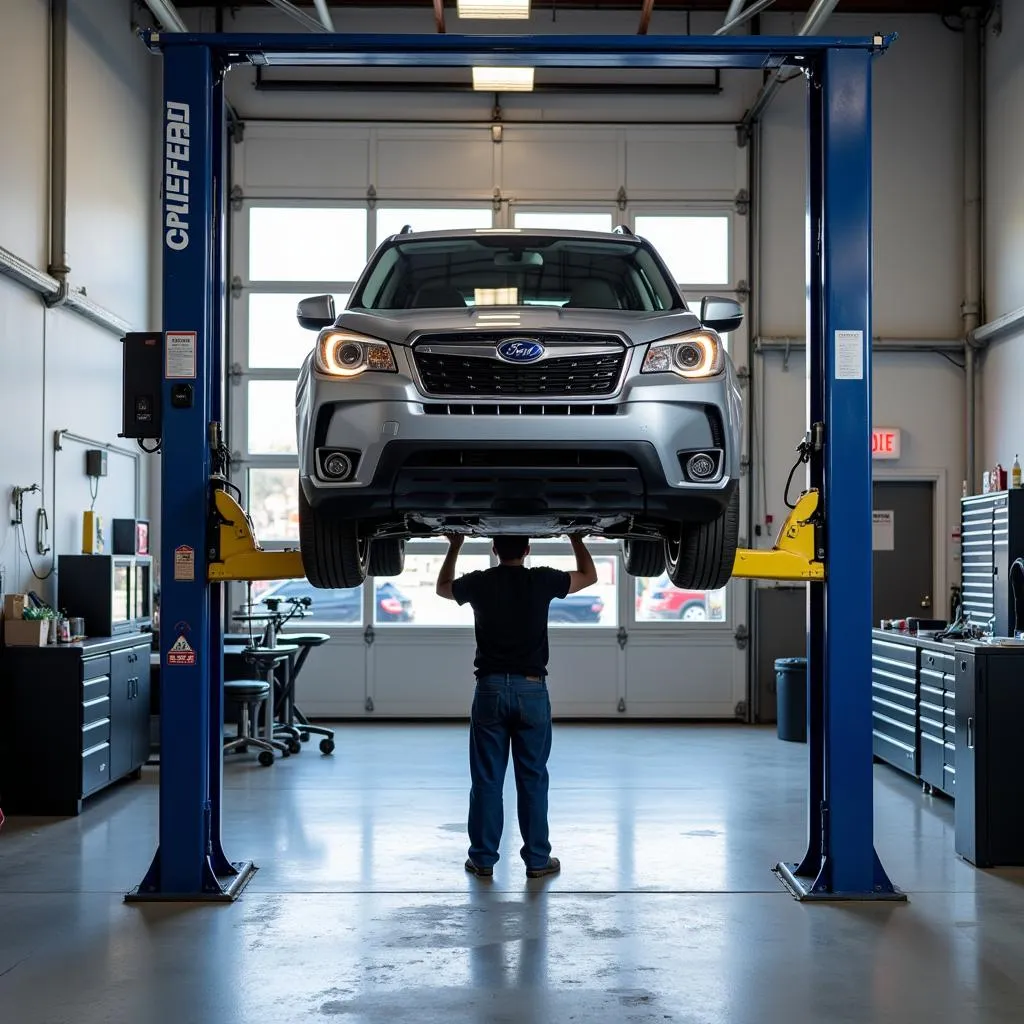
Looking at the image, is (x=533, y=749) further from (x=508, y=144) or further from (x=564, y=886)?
(x=508, y=144)

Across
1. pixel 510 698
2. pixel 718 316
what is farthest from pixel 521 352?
pixel 510 698

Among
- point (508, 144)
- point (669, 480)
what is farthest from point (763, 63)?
point (508, 144)

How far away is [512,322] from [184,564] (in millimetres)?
1991

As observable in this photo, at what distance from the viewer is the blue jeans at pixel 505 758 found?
5477 millimetres

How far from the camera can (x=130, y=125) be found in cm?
1062

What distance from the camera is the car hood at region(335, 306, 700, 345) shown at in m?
4.12

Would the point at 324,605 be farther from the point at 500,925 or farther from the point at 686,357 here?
the point at 686,357

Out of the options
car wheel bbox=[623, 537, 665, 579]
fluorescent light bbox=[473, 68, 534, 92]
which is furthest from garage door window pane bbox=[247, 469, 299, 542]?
car wheel bbox=[623, 537, 665, 579]

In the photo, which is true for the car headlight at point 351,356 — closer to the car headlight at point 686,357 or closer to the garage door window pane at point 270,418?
the car headlight at point 686,357

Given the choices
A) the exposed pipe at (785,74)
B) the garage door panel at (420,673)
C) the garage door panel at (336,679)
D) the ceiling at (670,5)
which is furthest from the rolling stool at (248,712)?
the ceiling at (670,5)

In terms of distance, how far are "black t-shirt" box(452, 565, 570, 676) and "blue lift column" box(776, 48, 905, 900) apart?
1246 mm

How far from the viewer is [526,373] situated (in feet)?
13.5

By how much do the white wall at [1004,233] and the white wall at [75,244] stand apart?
25.4ft

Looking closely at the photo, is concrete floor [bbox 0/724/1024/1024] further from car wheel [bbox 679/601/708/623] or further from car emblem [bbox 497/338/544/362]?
car wheel [bbox 679/601/708/623]
